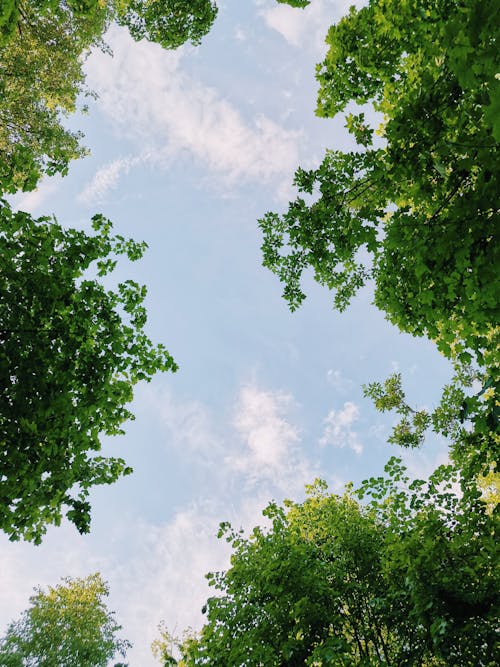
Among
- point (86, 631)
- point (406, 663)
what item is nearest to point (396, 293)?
point (406, 663)

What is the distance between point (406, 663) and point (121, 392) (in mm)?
8109

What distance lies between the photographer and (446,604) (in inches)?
282

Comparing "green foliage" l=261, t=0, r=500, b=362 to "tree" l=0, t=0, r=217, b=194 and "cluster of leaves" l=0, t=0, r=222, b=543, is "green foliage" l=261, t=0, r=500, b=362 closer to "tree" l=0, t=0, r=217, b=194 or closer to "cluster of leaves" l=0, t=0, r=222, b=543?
"cluster of leaves" l=0, t=0, r=222, b=543

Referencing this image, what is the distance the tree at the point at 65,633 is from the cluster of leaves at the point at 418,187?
1232 inches

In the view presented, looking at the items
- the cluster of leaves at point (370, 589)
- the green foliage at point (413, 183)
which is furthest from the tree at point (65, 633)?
the green foliage at point (413, 183)

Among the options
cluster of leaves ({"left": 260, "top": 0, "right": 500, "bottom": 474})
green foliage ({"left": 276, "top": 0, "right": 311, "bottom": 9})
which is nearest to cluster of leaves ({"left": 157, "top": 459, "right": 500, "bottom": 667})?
cluster of leaves ({"left": 260, "top": 0, "right": 500, "bottom": 474})

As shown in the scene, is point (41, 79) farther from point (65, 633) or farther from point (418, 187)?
point (65, 633)

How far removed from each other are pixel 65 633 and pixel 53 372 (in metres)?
30.2

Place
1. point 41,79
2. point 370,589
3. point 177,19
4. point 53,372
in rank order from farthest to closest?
point 41,79 → point 177,19 → point 370,589 → point 53,372

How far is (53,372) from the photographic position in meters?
6.84

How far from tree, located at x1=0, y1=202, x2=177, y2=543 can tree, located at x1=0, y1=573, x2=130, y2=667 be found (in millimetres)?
28100

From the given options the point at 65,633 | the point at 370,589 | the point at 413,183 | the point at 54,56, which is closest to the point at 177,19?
the point at 54,56

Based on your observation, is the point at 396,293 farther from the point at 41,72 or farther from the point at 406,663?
the point at 41,72

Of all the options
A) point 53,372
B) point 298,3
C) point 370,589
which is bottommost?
point 370,589
